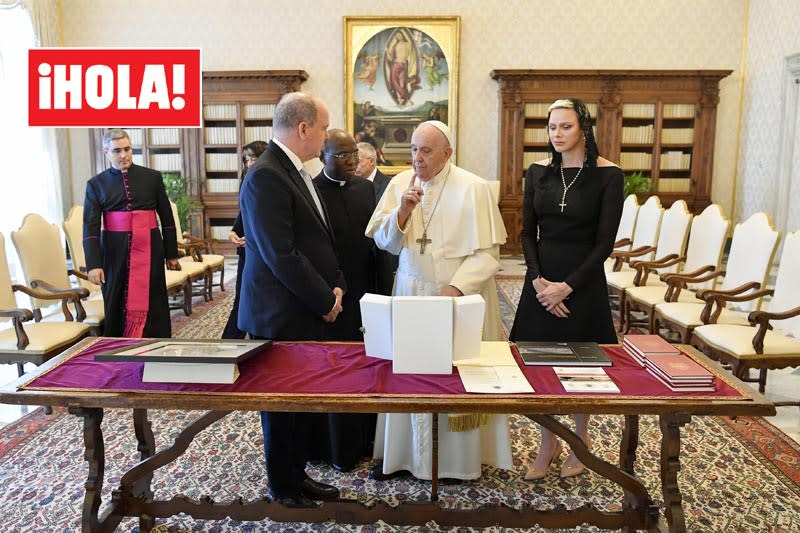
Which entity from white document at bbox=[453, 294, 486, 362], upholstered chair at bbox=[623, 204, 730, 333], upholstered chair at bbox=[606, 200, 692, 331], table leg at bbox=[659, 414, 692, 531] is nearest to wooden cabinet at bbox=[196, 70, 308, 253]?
upholstered chair at bbox=[606, 200, 692, 331]

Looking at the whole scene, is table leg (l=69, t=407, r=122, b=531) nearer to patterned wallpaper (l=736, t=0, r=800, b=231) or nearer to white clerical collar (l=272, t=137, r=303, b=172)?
white clerical collar (l=272, t=137, r=303, b=172)

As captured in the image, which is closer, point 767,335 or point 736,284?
point 767,335

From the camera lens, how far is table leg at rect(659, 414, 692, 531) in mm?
2000

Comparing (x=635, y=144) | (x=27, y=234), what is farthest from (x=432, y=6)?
(x=27, y=234)

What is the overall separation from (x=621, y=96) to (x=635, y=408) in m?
9.28

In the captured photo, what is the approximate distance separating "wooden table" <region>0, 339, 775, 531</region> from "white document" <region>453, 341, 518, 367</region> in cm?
22

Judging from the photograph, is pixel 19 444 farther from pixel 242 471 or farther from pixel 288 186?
pixel 288 186

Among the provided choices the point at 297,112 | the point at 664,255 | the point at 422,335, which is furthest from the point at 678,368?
the point at 664,255

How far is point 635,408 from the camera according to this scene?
1799 mm

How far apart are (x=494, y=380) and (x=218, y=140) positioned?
9539 millimetres

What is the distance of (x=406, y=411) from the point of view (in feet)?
5.98

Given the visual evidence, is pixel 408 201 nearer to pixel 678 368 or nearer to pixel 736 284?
pixel 678 368

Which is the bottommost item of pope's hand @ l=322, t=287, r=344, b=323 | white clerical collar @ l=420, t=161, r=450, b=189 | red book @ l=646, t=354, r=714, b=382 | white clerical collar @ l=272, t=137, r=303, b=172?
red book @ l=646, t=354, r=714, b=382

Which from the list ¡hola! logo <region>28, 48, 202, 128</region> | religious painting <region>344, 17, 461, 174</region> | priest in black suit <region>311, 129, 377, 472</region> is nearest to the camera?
priest in black suit <region>311, 129, 377, 472</region>
